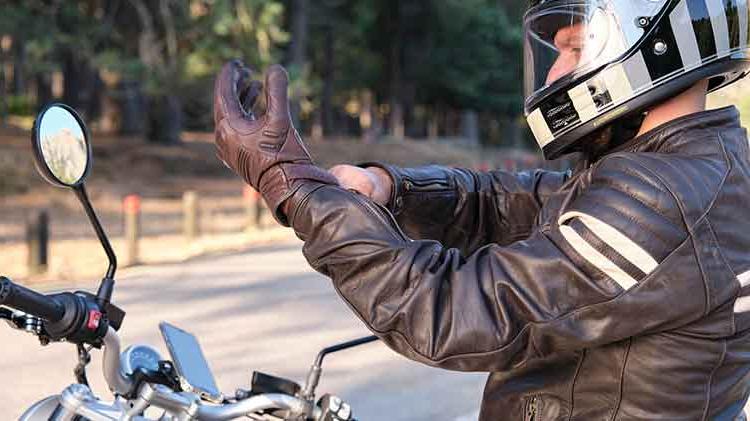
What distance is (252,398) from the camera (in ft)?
6.49

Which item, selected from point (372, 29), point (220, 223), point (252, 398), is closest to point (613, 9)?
point (252, 398)

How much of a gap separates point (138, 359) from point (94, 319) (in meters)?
0.24

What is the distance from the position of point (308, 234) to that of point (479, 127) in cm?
4704

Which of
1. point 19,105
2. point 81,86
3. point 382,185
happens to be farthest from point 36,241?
point 19,105

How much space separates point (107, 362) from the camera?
1955mm

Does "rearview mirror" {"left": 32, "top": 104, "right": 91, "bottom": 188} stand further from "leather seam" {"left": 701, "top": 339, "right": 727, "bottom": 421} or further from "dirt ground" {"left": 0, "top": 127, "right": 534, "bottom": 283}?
"dirt ground" {"left": 0, "top": 127, "right": 534, "bottom": 283}

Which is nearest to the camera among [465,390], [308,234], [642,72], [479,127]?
[308,234]

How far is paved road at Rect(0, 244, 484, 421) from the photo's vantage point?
5.50 m

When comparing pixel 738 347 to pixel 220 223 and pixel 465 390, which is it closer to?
pixel 465 390

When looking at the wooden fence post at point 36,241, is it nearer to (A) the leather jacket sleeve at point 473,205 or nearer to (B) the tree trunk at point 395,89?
(A) the leather jacket sleeve at point 473,205

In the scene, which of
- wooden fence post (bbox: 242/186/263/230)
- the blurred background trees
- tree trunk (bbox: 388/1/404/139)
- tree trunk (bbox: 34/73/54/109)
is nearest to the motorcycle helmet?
wooden fence post (bbox: 242/186/263/230)

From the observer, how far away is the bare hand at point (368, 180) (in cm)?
194

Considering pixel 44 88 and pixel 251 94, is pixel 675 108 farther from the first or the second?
pixel 44 88

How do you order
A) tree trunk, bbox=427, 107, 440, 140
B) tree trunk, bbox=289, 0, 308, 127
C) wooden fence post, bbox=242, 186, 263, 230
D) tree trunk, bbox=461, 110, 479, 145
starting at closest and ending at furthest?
1. wooden fence post, bbox=242, 186, 263, 230
2. tree trunk, bbox=289, 0, 308, 127
3. tree trunk, bbox=461, 110, 479, 145
4. tree trunk, bbox=427, 107, 440, 140
